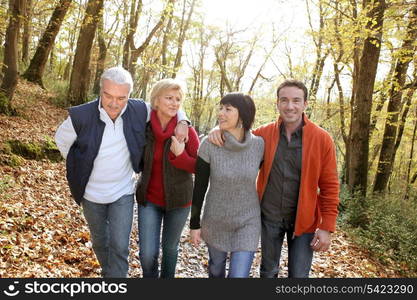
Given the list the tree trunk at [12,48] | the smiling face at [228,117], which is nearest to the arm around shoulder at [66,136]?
the smiling face at [228,117]

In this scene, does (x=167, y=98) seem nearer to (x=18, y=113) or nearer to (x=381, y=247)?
(x=381, y=247)

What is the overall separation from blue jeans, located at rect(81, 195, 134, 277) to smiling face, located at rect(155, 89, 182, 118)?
909mm

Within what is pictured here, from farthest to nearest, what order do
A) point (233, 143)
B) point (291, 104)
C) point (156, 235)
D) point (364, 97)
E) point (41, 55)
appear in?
1. point (41, 55)
2. point (364, 97)
3. point (156, 235)
4. point (291, 104)
5. point (233, 143)

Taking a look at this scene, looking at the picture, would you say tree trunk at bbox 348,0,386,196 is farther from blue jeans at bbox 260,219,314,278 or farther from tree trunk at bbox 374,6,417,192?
blue jeans at bbox 260,219,314,278

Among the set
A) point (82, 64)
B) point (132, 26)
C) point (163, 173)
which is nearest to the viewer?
point (163, 173)

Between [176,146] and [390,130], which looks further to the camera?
[390,130]

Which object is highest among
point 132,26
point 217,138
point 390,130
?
point 132,26

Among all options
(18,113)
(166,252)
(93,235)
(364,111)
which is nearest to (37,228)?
(93,235)

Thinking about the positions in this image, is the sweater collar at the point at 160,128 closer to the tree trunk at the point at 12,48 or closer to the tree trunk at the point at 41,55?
the tree trunk at the point at 12,48

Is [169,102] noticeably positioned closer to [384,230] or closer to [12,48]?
[384,230]

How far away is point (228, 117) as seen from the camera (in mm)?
3152

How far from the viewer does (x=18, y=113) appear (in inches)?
397

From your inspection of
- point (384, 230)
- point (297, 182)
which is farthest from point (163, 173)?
point (384, 230)

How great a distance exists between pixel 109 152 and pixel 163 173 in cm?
54
